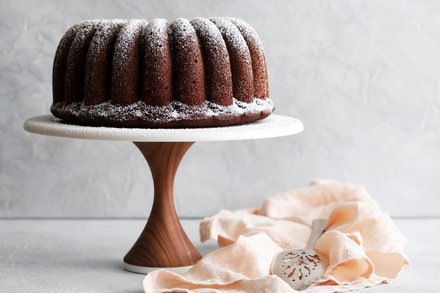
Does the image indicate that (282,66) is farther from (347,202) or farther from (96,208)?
(96,208)

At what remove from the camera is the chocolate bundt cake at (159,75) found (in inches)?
52.7

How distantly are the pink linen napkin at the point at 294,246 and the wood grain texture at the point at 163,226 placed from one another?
0.13 meters

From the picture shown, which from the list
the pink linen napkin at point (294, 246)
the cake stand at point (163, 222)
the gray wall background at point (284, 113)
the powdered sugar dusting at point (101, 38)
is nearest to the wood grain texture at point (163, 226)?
the cake stand at point (163, 222)

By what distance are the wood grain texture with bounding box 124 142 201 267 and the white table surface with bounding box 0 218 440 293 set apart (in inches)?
2.2

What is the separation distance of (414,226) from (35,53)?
128cm

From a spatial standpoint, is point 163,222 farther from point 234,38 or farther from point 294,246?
point 234,38

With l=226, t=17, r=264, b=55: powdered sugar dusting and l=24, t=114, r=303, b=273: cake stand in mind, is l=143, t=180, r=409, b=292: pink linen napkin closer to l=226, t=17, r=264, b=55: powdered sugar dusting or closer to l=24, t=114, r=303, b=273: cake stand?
l=24, t=114, r=303, b=273: cake stand

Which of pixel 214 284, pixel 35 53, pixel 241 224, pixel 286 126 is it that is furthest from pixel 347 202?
pixel 35 53

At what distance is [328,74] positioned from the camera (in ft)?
7.07

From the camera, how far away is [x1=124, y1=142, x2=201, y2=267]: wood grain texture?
4.92 ft

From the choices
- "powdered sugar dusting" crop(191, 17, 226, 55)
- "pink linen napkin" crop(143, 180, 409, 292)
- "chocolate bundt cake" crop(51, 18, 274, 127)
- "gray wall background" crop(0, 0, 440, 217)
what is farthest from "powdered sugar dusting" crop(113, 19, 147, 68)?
"gray wall background" crop(0, 0, 440, 217)

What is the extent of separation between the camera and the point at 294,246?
1.63 m

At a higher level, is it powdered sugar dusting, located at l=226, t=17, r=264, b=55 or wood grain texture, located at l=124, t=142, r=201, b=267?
powdered sugar dusting, located at l=226, t=17, r=264, b=55

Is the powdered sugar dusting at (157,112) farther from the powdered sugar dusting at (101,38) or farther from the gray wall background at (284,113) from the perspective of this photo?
the gray wall background at (284,113)
